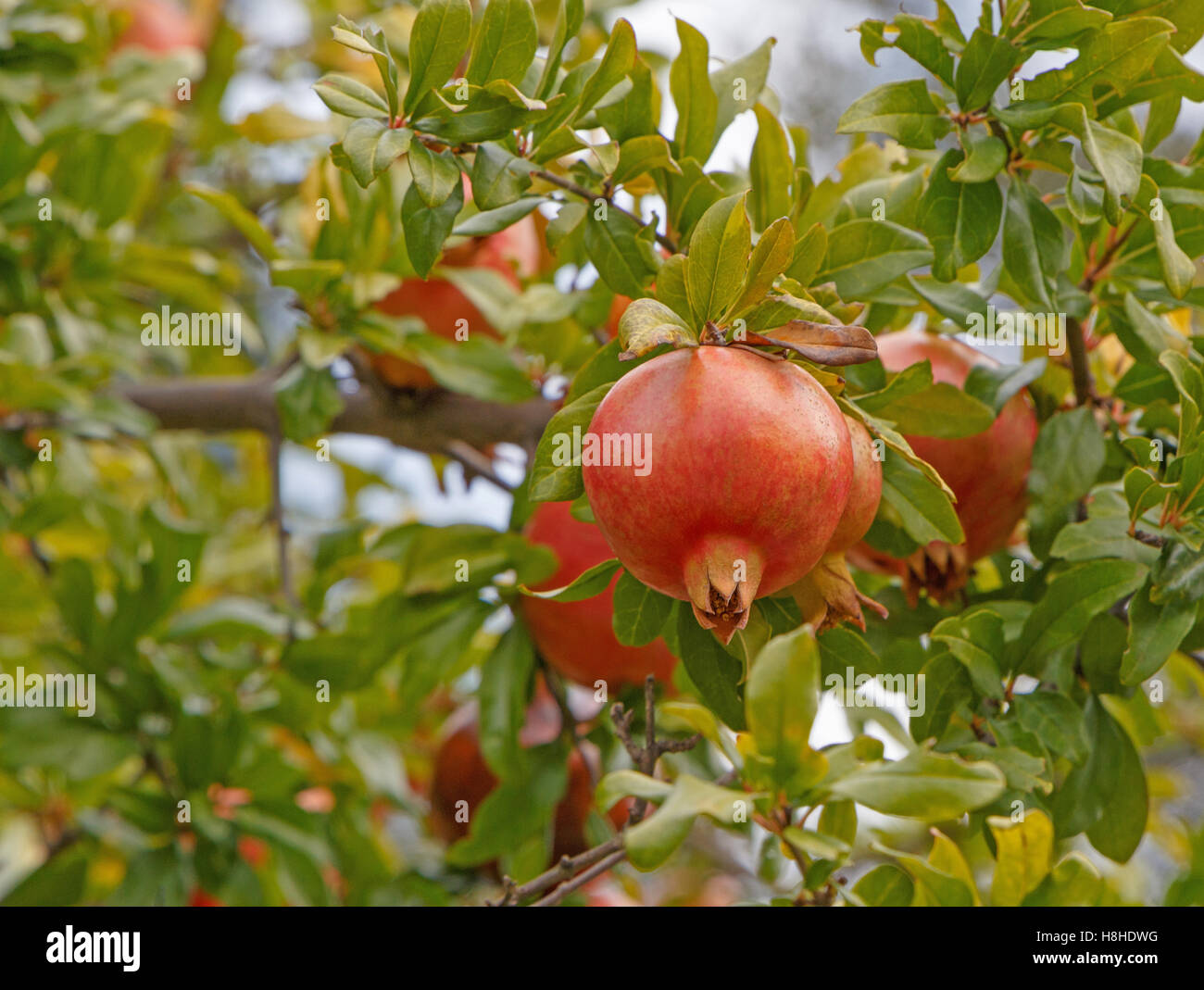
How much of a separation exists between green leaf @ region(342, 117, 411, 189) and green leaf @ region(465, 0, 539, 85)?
0.08 m

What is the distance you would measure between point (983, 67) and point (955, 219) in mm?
98

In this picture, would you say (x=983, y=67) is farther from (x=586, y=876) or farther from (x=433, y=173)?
(x=586, y=876)

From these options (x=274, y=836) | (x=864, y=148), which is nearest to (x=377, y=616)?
(x=274, y=836)

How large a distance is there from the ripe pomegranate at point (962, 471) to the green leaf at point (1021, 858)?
0.22 meters

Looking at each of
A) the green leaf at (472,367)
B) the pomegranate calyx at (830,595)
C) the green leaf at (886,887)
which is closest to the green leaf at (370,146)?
the pomegranate calyx at (830,595)

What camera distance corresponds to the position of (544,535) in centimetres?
115

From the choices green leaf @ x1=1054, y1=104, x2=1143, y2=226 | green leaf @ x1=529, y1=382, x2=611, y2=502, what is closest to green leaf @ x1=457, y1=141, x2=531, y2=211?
green leaf @ x1=529, y1=382, x2=611, y2=502

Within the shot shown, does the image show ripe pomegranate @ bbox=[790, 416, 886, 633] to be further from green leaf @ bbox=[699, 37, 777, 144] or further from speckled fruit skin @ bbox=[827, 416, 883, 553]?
green leaf @ bbox=[699, 37, 777, 144]

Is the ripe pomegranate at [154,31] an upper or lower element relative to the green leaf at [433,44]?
upper

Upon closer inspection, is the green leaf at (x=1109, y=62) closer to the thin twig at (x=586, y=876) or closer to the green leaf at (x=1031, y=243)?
the green leaf at (x=1031, y=243)

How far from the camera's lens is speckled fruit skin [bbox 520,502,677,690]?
3.67 feet

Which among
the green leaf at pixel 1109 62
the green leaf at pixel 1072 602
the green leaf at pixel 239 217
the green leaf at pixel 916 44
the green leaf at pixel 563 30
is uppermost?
the green leaf at pixel 239 217

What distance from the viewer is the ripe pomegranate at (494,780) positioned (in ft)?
4.42
